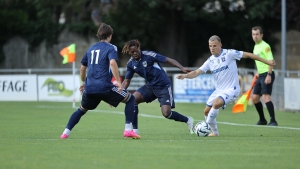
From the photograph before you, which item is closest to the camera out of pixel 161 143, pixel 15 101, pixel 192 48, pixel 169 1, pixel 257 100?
pixel 161 143

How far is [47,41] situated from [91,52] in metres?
30.6

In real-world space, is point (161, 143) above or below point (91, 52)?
below

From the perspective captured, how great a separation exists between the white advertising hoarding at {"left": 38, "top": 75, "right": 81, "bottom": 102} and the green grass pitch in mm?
12617

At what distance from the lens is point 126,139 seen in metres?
12.4

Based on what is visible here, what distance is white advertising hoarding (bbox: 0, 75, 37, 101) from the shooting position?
3002 centimetres

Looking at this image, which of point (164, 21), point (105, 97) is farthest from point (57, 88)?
point (105, 97)

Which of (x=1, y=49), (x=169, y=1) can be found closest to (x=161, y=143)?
(x=169, y=1)

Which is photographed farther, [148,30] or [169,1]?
[148,30]

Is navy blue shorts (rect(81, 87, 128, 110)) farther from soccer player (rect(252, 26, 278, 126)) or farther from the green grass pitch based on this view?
soccer player (rect(252, 26, 278, 126))

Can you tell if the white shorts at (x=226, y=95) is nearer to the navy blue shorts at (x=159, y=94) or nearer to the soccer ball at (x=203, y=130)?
the soccer ball at (x=203, y=130)

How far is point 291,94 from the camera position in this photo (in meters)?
23.1

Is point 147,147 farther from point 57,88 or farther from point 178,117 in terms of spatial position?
point 57,88

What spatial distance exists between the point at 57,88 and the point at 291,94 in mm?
10538

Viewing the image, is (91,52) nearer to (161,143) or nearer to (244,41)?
(161,143)
